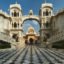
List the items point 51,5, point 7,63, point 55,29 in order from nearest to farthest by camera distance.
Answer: point 7,63 → point 55,29 → point 51,5

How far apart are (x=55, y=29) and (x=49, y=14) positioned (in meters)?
7.89

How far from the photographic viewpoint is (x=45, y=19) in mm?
60500

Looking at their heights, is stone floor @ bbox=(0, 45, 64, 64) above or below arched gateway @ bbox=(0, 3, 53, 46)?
below

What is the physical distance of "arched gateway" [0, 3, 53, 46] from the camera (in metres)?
59.3

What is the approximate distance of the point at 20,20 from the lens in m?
61.4

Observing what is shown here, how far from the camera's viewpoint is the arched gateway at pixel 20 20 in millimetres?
59344

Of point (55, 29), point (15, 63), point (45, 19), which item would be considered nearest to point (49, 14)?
point (45, 19)

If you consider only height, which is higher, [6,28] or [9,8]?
[9,8]

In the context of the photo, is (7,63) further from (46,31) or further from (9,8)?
(9,8)

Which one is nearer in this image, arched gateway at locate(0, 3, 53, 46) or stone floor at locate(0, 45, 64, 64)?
stone floor at locate(0, 45, 64, 64)

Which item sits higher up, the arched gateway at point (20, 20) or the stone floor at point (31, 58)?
the arched gateway at point (20, 20)

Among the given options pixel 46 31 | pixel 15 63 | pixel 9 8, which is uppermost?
pixel 9 8

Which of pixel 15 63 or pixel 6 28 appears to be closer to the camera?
pixel 15 63

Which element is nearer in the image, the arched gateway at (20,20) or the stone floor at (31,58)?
the stone floor at (31,58)
